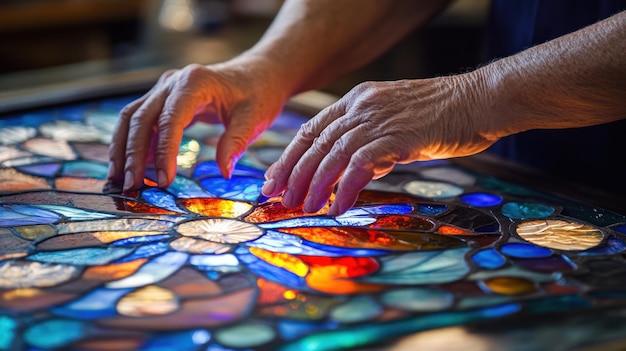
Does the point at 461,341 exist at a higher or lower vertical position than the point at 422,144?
lower

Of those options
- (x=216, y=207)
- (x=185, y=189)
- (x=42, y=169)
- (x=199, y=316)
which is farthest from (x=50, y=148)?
(x=199, y=316)

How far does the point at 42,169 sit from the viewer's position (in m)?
1.37

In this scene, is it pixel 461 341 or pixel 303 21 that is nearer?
pixel 461 341

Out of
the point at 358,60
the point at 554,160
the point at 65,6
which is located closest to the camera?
the point at 554,160

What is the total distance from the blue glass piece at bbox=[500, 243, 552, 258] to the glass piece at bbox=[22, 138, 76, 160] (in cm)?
83

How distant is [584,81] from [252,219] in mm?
516

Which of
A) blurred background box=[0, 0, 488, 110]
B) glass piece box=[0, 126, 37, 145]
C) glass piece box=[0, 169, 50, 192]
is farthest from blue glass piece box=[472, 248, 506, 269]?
blurred background box=[0, 0, 488, 110]

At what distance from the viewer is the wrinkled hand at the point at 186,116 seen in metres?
1.31

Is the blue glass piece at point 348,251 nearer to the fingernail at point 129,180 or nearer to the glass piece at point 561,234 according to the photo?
the glass piece at point 561,234

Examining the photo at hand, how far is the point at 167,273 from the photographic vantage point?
0.93m

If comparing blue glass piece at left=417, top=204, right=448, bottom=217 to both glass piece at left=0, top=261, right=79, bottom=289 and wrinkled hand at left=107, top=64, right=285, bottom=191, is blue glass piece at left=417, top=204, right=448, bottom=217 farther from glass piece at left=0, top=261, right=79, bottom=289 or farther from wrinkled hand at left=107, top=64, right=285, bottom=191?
glass piece at left=0, top=261, right=79, bottom=289

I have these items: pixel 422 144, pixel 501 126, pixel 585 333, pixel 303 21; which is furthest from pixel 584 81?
pixel 303 21

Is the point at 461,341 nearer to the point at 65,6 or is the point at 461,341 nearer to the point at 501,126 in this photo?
the point at 501,126

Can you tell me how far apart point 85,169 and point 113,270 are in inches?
19.6
